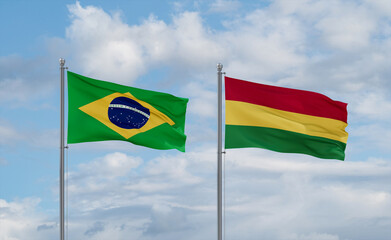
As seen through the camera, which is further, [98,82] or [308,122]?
[308,122]

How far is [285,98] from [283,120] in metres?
0.86

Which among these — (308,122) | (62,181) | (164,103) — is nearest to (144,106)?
(164,103)

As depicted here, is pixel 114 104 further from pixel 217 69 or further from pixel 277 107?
pixel 277 107

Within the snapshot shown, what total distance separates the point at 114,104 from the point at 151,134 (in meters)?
1.77

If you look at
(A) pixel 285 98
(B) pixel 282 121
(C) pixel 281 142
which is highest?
(A) pixel 285 98

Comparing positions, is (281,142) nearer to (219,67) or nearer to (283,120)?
(283,120)

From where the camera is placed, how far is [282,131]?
23.6 metres

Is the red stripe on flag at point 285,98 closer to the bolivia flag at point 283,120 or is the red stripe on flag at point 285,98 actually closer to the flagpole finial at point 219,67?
the bolivia flag at point 283,120

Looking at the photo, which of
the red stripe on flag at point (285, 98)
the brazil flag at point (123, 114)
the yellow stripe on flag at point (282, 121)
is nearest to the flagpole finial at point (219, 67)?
the red stripe on flag at point (285, 98)

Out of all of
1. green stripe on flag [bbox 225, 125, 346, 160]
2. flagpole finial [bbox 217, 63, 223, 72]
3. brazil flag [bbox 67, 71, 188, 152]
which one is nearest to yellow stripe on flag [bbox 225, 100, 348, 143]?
green stripe on flag [bbox 225, 125, 346, 160]

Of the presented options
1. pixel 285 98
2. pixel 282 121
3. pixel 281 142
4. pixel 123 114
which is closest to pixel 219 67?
pixel 285 98

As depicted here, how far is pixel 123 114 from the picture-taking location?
74.2ft

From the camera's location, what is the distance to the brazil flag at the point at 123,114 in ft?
71.8

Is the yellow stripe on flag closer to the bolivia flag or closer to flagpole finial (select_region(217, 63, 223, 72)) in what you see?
the bolivia flag
